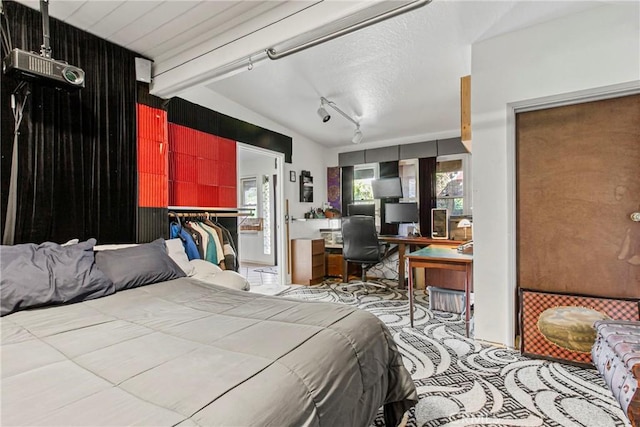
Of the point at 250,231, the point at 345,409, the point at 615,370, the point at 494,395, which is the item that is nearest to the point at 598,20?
the point at 615,370

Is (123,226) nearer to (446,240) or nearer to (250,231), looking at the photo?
(446,240)

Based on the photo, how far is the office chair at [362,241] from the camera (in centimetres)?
430

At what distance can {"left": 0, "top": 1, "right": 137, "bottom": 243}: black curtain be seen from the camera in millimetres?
2055

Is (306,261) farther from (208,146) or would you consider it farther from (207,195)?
(208,146)

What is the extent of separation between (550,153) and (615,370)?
1602mm

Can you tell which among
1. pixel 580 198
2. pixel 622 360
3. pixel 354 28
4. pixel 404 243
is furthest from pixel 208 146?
pixel 622 360

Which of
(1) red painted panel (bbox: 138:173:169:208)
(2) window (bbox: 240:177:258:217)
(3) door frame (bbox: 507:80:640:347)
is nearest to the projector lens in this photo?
(1) red painted panel (bbox: 138:173:169:208)

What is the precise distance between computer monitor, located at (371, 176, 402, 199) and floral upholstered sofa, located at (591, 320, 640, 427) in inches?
141

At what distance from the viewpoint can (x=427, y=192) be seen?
5.09m

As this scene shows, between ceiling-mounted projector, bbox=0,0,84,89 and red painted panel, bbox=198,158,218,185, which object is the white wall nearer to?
red painted panel, bbox=198,158,218,185

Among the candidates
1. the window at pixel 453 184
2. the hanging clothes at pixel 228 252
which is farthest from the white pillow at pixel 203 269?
the window at pixel 453 184

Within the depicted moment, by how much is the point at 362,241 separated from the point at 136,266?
296 cm

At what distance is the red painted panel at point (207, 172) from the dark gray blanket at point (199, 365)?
1920mm

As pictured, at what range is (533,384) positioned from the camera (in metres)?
1.97
